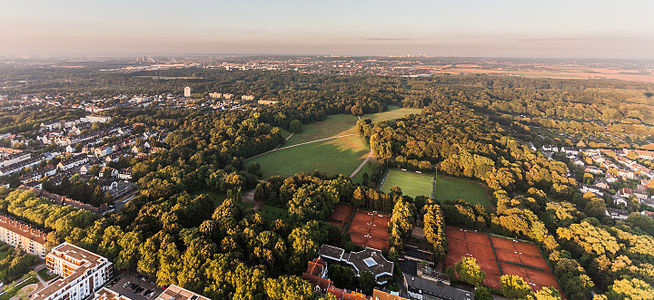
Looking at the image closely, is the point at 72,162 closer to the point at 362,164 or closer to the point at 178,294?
the point at 178,294

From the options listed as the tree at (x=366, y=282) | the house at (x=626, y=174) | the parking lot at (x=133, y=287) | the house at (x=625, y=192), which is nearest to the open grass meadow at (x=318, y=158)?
the parking lot at (x=133, y=287)

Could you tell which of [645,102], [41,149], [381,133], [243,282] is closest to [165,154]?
[41,149]

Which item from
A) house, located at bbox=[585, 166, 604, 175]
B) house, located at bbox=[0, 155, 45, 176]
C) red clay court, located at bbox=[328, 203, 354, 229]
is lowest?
red clay court, located at bbox=[328, 203, 354, 229]

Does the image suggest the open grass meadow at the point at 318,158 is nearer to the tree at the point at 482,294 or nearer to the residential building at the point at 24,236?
the residential building at the point at 24,236

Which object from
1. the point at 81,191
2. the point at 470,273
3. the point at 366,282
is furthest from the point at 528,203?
the point at 81,191

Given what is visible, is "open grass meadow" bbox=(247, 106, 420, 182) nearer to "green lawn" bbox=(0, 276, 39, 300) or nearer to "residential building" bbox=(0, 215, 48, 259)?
"residential building" bbox=(0, 215, 48, 259)

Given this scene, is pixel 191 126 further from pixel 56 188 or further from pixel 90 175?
pixel 56 188

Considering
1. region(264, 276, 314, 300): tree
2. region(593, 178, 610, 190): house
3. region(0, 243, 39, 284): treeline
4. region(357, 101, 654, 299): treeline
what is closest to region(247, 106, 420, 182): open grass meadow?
region(357, 101, 654, 299): treeline
